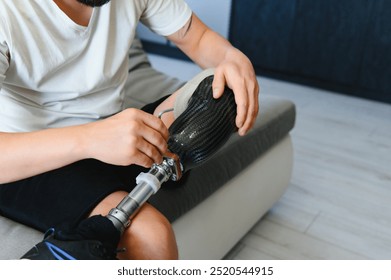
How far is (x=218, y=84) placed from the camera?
824 mm

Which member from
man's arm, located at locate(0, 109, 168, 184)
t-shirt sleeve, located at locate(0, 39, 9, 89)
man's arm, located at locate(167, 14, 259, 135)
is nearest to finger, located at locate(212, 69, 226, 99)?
man's arm, located at locate(167, 14, 259, 135)

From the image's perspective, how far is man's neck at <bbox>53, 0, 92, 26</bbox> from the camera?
818mm

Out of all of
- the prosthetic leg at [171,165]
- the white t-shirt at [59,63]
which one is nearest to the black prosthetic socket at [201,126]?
the prosthetic leg at [171,165]

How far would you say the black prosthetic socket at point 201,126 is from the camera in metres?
0.77

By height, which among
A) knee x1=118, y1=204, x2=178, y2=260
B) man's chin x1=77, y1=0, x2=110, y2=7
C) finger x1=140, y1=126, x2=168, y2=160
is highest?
man's chin x1=77, y1=0, x2=110, y2=7

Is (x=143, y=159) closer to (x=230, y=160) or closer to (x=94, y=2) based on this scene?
(x=94, y=2)

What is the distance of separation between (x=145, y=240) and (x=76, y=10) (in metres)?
0.45

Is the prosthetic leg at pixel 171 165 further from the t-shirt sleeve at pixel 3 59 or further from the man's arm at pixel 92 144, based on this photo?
the t-shirt sleeve at pixel 3 59

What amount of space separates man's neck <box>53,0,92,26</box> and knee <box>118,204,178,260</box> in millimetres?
390

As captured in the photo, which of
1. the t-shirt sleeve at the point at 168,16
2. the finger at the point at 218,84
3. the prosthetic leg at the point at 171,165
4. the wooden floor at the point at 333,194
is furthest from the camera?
the wooden floor at the point at 333,194

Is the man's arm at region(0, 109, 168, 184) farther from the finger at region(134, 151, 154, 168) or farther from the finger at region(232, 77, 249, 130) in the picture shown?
the finger at region(232, 77, 249, 130)

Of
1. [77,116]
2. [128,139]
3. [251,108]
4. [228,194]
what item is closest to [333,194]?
[228,194]

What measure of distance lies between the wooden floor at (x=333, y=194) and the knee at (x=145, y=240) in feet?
2.14

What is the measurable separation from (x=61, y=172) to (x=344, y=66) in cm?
233
